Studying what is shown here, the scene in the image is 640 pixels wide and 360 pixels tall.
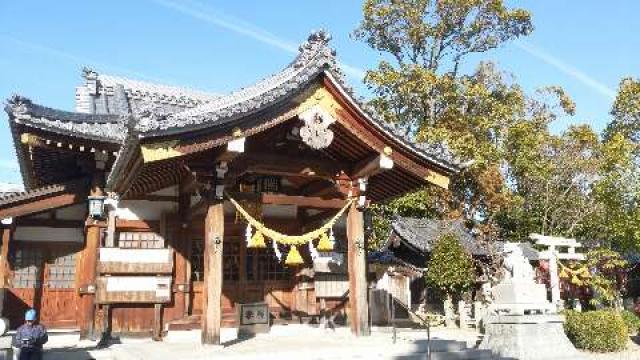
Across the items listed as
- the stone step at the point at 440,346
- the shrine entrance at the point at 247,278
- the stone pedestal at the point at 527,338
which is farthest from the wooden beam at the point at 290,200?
the stone pedestal at the point at 527,338

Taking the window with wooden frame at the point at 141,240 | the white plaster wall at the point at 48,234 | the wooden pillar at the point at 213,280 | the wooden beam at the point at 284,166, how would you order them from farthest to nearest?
the white plaster wall at the point at 48,234 < the window with wooden frame at the point at 141,240 < the wooden beam at the point at 284,166 < the wooden pillar at the point at 213,280

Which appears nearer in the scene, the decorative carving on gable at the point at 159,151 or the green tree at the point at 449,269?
the decorative carving on gable at the point at 159,151

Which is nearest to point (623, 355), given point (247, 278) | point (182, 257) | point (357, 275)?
point (357, 275)

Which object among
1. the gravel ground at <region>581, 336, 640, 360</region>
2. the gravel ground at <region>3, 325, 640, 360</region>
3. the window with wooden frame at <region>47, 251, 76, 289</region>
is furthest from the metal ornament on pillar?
the gravel ground at <region>581, 336, 640, 360</region>

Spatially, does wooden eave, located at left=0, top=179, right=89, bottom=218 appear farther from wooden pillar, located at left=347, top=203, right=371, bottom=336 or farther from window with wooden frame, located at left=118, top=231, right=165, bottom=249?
wooden pillar, located at left=347, top=203, right=371, bottom=336

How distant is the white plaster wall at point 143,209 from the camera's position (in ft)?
45.7

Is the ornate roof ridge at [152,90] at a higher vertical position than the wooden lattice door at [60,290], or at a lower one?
higher

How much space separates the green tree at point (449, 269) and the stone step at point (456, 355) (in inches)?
476

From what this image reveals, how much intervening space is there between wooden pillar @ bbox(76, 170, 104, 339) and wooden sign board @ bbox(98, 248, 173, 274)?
1.07 feet

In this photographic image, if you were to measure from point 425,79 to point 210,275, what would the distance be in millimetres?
25465

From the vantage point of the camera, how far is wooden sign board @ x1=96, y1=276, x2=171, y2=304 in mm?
13172

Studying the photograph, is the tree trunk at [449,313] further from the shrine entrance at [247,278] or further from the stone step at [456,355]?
the stone step at [456,355]

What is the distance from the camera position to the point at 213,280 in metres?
10.9

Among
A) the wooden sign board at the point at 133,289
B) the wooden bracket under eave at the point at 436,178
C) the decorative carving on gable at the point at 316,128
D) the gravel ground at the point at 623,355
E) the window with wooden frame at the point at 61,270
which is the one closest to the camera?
the decorative carving on gable at the point at 316,128
